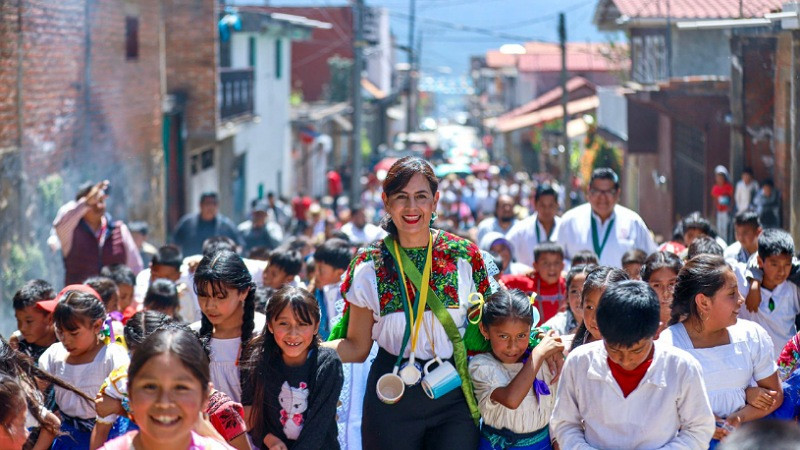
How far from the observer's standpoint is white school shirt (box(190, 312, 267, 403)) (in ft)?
18.5

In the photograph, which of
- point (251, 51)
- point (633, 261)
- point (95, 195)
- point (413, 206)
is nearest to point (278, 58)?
point (251, 51)

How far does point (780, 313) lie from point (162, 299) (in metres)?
3.79

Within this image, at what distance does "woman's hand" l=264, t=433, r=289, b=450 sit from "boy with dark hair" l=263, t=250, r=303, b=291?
3300mm

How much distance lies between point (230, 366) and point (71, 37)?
9542mm

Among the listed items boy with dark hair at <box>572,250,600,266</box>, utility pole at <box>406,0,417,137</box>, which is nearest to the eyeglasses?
boy with dark hair at <box>572,250,600,266</box>

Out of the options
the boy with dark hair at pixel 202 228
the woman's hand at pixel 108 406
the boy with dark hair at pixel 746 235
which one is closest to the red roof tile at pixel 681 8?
the boy with dark hair at pixel 202 228

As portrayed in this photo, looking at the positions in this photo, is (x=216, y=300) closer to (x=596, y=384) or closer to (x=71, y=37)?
(x=596, y=384)

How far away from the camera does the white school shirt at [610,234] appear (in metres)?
8.78

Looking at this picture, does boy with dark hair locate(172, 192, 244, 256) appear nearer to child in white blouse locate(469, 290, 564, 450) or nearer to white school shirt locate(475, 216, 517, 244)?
white school shirt locate(475, 216, 517, 244)

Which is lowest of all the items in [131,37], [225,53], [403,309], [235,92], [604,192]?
[403,309]

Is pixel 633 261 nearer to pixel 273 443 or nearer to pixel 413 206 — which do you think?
pixel 413 206

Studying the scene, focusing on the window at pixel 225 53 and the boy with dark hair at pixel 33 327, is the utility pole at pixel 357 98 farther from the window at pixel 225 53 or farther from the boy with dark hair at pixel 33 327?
the boy with dark hair at pixel 33 327

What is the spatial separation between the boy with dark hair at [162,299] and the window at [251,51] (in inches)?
899

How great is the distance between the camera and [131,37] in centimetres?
1734
